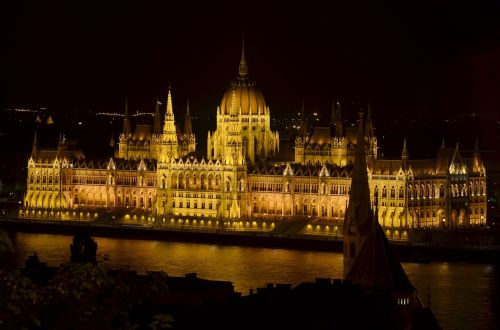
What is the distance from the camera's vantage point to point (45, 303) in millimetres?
13406

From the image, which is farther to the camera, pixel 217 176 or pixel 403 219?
pixel 217 176

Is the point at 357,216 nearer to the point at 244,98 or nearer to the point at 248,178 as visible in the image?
the point at 248,178

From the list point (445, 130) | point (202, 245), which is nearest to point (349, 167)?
point (202, 245)

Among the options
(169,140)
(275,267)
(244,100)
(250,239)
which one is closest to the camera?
(275,267)

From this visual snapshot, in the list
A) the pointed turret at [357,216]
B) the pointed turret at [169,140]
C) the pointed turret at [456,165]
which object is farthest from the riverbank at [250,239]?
the pointed turret at [357,216]

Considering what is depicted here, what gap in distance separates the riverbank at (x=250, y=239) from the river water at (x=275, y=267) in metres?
1.13

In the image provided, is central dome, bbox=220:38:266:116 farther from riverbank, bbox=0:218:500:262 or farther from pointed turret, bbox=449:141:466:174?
pointed turret, bbox=449:141:466:174

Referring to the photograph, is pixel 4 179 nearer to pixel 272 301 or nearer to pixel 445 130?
pixel 445 130

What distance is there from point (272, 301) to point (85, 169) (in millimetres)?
51623

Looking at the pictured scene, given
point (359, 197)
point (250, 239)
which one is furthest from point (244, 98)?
point (359, 197)

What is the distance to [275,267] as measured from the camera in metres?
54.4

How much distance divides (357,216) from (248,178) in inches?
1315

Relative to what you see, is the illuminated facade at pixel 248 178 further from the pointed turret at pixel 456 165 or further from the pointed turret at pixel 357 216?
the pointed turret at pixel 357 216

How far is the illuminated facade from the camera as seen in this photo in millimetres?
66312
